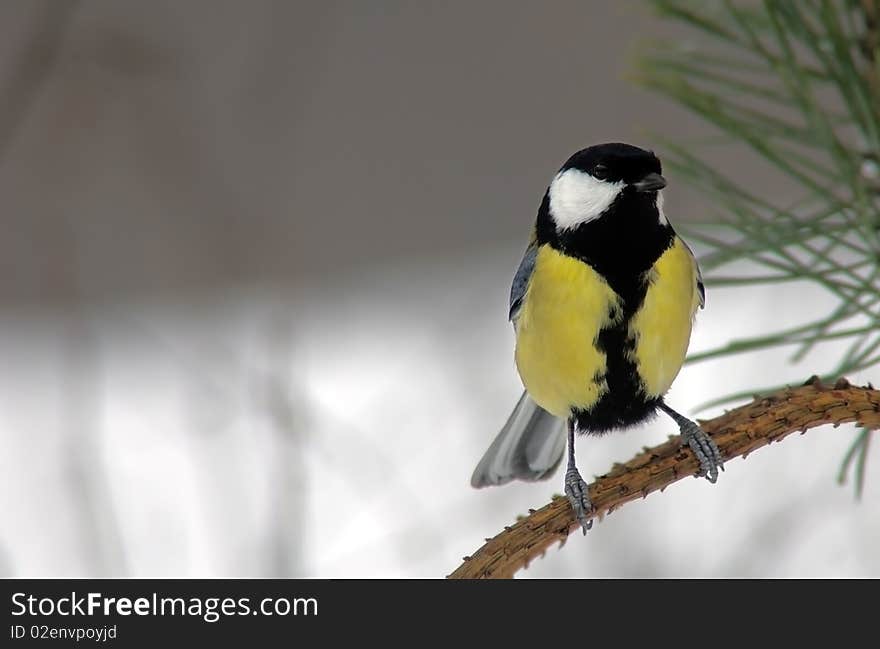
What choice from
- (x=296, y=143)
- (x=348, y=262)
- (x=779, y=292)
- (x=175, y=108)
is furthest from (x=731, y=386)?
(x=175, y=108)

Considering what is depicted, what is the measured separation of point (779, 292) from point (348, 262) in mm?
533

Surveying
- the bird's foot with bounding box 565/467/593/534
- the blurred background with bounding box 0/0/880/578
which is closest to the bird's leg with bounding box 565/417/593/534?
the bird's foot with bounding box 565/467/593/534

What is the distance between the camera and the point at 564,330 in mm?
454

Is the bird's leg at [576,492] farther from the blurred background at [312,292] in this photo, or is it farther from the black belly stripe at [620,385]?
the blurred background at [312,292]

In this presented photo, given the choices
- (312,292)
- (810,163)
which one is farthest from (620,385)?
(312,292)

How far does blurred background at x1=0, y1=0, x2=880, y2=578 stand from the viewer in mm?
1126

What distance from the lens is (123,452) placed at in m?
1.27

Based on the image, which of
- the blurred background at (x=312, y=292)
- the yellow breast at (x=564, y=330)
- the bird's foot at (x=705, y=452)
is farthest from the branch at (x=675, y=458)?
the blurred background at (x=312, y=292)

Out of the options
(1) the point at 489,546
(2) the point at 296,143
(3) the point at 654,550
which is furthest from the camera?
(2) the point at 296,143

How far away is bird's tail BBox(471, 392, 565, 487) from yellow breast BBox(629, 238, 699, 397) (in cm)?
11

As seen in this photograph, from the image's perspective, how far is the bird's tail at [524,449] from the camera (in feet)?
1.73

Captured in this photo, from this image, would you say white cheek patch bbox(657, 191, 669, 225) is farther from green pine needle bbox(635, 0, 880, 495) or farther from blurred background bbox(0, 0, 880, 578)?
blurred background bbox(0, 0, 880, 578)

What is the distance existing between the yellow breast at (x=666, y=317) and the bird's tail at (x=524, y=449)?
0.36 feet

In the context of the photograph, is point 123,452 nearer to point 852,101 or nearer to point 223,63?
point 223,63
